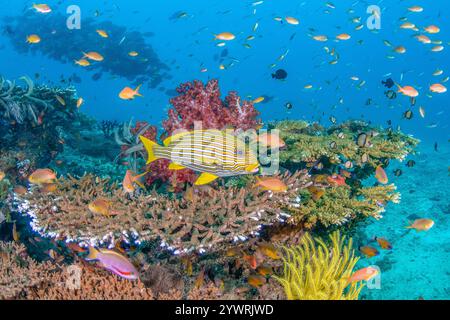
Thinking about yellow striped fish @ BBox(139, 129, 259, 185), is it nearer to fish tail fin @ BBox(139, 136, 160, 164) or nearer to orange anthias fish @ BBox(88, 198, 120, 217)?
fish tail fin @ BBox(139, 136, 160, 164)

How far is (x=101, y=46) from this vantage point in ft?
71.6

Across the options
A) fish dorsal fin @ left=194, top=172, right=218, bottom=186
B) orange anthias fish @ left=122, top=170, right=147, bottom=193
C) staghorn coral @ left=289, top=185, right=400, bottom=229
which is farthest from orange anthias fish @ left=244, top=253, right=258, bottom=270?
orange anthias fish @ left=122, top=170, right=147, bottom=193

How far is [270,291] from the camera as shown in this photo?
3.64 metres

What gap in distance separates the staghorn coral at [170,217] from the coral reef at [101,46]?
1900cm

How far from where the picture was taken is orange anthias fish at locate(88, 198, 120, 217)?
381cm

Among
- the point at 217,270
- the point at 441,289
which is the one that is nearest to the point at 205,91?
the point at 217,270

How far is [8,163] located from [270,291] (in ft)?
19.7

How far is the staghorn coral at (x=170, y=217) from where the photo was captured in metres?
3.64

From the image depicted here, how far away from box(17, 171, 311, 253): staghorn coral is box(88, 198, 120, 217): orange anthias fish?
2.6 inches

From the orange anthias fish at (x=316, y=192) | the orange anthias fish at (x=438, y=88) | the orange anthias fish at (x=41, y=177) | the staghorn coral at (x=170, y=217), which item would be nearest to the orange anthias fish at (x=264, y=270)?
the staghorn coral at (x=170, y=217)

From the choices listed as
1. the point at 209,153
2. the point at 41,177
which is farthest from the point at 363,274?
the point at 41,177

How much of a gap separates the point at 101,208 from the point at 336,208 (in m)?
3.16

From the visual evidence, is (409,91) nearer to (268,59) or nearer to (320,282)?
(320,282)
